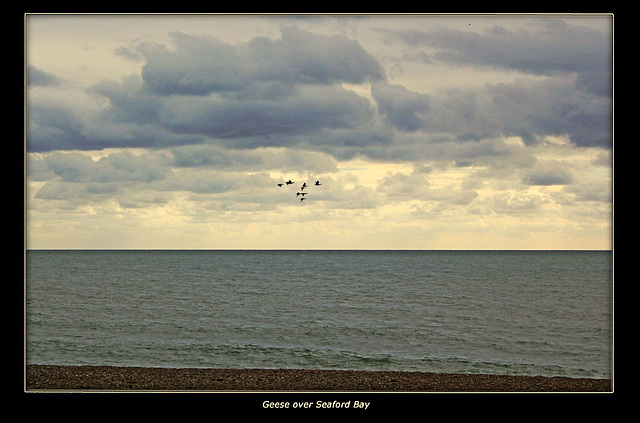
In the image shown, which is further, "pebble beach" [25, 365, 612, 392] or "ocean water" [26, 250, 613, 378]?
"ocean water" [26, 250, 613, 378]

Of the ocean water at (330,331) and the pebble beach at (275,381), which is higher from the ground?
the pebble beach at (275,381)

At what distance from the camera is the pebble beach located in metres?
16.6

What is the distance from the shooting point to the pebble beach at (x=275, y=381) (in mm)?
16594

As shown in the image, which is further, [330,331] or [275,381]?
[330,331]

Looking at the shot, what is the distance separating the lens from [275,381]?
57.8 ft

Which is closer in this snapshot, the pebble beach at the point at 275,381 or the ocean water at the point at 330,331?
the pebble beach at the point at 275,381

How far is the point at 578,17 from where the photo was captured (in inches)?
594

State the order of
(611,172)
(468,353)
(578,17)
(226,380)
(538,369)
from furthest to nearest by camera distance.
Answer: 1. (468,353)
2. (538,369)
3. (226,380)
4. (578,17)
5. (611,172)

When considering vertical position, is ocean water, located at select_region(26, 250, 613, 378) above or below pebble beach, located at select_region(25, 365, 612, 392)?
below

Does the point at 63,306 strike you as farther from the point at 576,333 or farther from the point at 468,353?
the point at 576,333

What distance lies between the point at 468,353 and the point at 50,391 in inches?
678

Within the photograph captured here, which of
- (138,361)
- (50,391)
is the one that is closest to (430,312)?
(138,361)

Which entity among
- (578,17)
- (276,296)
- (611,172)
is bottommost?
(276,296)

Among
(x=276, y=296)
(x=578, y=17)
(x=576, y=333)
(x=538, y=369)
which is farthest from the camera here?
(x=276, y=296)
